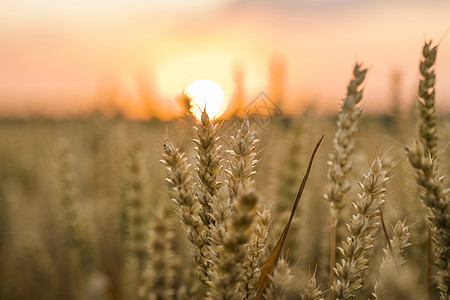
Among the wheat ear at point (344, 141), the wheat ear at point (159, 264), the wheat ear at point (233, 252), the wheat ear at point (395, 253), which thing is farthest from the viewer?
the wheat ear at point (159, 264)

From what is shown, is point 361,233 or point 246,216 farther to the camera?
point 361,233

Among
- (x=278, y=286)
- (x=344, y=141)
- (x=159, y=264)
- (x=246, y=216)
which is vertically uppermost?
(x=344, y=141)

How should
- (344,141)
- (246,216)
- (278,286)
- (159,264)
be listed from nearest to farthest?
(246,216) → (278,286) → (344,141) → (159,264)

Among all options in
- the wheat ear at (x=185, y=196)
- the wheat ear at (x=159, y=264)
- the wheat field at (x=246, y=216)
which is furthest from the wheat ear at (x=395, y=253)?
the wheat ear at (x=159, y=264)

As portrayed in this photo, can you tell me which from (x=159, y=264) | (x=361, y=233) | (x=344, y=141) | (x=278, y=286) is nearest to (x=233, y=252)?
(x=278, y=286)

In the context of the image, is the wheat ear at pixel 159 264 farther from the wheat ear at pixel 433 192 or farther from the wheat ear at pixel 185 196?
the wheat ear at pixel 433 192

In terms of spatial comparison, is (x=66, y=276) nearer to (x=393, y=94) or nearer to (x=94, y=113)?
(x=94, y=113)

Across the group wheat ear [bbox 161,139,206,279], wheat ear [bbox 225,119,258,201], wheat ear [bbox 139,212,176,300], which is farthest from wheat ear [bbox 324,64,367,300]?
wheat ear [bbox 139,212,176,300]

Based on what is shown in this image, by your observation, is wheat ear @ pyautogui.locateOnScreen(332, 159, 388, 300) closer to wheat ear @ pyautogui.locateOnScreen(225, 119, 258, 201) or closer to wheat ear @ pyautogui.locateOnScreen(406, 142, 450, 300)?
wheat ear @ pyautogui.locateOnScreen(406, 142, 450, 300)

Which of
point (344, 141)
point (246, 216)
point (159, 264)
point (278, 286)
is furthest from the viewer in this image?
point (159, 264)

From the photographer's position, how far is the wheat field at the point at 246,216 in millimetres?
950

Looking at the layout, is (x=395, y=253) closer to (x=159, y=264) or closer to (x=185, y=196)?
(x=185, y=196)

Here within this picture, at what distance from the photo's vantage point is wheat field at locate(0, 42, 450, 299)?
3.12ft

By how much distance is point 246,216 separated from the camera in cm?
73
